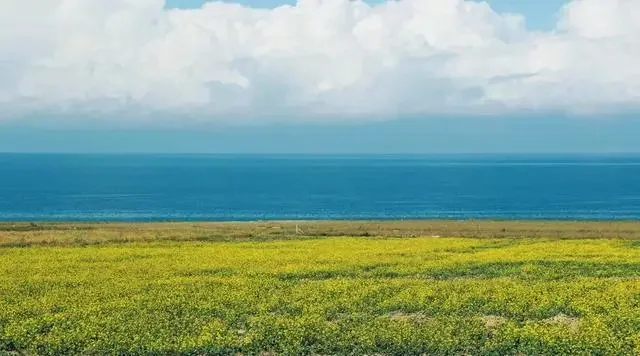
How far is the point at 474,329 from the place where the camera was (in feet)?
92.3

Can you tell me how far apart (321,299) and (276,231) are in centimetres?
5244

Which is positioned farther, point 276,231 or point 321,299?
point 276,231

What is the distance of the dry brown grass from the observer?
6469 cm

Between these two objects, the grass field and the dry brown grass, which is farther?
the dry brown grass

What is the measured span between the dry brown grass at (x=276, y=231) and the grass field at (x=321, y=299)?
32.4 ft

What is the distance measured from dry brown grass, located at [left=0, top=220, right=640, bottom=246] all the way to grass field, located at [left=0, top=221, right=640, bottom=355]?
9.86 m

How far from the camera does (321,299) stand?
112ft

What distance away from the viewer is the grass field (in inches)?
1057

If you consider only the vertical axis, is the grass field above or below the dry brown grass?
above

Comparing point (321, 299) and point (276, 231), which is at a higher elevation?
point (321, 299)

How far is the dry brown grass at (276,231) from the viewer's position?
64.7 m

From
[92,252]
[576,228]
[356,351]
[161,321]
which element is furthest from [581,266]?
[576,228]

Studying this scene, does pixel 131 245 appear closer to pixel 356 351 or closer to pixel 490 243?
pixel 490 243

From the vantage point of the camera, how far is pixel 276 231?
283 feet
